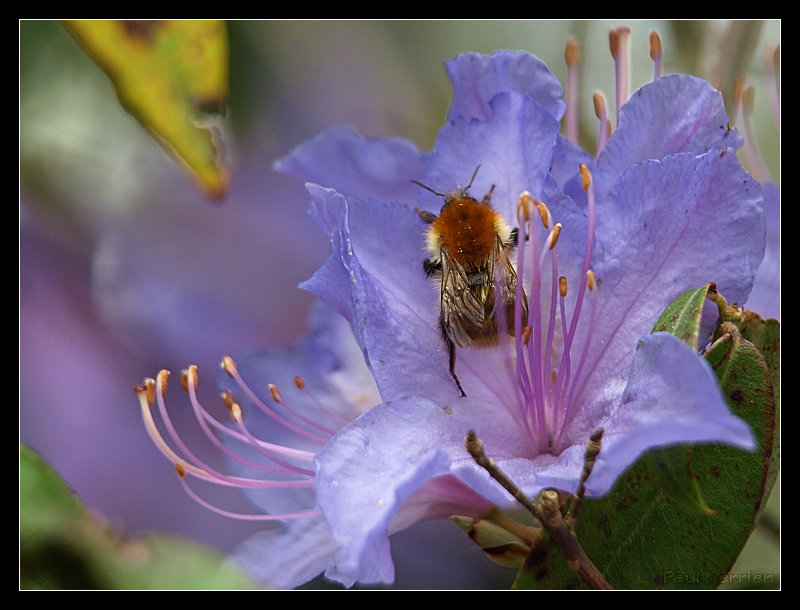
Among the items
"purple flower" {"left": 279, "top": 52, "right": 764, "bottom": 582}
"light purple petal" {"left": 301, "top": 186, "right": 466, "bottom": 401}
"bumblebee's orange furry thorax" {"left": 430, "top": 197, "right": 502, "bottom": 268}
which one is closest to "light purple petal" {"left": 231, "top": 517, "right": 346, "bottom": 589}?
"purple flower" {"left": 279, "top": 52, "right": 764, "bottom": 582}

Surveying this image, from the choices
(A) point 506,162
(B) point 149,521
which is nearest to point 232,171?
(B) point 149,521

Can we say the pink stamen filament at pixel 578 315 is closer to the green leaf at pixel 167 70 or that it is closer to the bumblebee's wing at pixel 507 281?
the bumblebee's wing at pixel 507 281

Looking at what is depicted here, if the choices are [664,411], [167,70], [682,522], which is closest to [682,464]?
[664,411]

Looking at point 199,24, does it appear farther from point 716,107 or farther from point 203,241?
point 716,107

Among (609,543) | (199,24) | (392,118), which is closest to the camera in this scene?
(609,543)

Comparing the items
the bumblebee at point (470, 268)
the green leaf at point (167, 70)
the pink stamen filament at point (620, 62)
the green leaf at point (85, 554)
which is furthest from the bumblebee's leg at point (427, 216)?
the green leaf at point (167, 70)

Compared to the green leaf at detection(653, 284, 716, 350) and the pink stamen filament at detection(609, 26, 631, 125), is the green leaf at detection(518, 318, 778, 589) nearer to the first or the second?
the green leaf at detection(653, 284, 716, 350)
